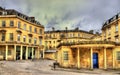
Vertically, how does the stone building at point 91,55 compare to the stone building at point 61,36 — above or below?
below

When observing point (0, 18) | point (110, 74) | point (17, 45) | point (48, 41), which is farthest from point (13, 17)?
point (48, 41)

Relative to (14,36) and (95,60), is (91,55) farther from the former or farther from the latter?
(14,36)

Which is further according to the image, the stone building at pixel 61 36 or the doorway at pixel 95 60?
the stone building at pixel 61 36

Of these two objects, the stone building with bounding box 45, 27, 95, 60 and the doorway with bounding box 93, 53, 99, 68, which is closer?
the doorway with bounding box 93, 53, 99, 68

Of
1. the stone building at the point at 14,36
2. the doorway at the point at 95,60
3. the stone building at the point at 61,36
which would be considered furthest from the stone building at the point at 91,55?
the stone building at the point at 61,36

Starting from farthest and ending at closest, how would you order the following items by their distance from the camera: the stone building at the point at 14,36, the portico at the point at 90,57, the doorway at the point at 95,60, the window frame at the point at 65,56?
the stone building at the point at 14,36
the window frame at the point at 65,56
the doorway at the point at 95,60
the portico at the point at 90,57

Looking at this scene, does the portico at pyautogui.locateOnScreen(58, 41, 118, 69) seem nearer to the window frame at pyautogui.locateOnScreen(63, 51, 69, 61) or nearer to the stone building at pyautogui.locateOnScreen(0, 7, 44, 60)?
the window frame at pyautogui.locateOnScreen(63, 51, 69, 61)

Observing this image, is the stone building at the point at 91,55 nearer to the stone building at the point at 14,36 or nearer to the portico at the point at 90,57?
the portico at the point at 90,57

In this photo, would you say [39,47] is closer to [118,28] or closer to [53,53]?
[53,53]

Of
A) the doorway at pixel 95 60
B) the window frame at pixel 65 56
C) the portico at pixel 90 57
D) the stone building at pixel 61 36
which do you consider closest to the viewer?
the portico at pixel 90 57

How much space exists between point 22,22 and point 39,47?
12.9m

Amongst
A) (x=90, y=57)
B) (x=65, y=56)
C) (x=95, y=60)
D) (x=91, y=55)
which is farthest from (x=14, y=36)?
(x=91, y=55)

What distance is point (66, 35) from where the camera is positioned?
3472 inches

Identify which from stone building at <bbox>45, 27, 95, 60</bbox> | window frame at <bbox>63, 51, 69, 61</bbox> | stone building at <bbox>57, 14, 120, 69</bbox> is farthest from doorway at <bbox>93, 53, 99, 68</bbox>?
stone building at <bbox>45, 27, 95, 60</bbox>
